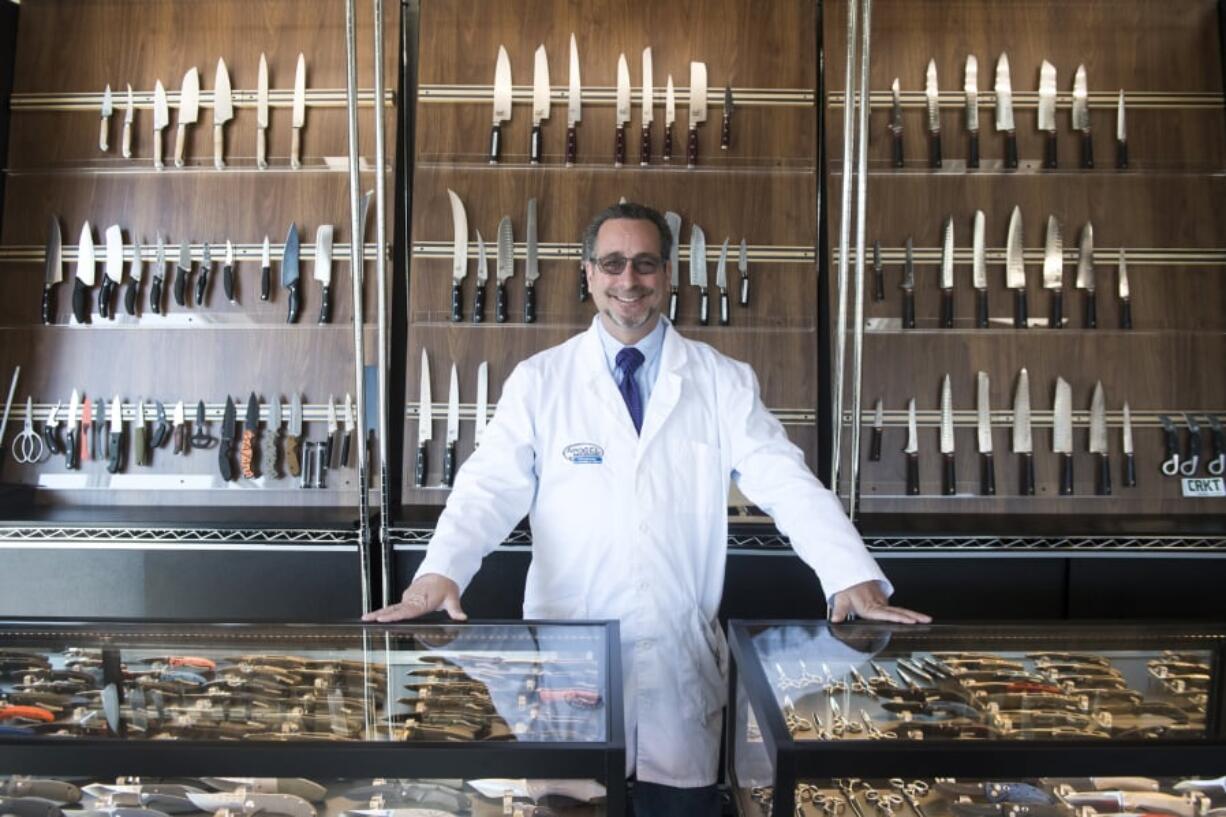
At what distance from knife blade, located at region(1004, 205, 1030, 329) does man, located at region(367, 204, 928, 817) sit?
1.98 metres

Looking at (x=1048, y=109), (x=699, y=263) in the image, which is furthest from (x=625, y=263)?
(x=1048, y=109)

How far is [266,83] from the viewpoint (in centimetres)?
389

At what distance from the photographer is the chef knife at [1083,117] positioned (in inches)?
151

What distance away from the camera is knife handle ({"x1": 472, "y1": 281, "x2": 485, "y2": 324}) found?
150 inches

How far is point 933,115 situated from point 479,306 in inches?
73.9

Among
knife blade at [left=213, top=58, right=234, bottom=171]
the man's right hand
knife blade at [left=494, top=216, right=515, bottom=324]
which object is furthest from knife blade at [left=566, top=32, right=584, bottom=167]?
the man's right hand

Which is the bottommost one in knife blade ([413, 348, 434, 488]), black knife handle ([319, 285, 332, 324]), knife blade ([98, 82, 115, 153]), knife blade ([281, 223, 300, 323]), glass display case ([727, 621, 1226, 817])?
glass display case ([727, 621, 1226, 817])

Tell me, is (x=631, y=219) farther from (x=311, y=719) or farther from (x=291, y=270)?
(x=291, y=270)

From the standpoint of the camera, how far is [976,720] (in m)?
1.33

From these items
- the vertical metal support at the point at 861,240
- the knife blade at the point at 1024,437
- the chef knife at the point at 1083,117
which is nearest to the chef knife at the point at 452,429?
the vertical metal support at the point at 861,240

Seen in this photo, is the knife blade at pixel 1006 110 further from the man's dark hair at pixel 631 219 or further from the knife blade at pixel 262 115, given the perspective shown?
the knife blade at pixel 262 115

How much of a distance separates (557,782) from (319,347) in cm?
300

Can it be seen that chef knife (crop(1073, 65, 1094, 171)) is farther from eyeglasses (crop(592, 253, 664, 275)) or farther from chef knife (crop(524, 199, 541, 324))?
eyeglasses (crop(592, 253, 664, 275))

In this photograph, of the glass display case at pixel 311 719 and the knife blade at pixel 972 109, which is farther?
the knife blade at pixel 972 109
